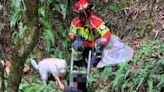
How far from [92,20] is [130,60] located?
92 cm

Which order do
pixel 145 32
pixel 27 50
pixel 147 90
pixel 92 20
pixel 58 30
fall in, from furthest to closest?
1. pixel 58 30
2. pixel 145 32
3. pixel 92 20
4. pixel 147 90
5. pixel 27 50

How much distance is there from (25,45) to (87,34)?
4315 mm

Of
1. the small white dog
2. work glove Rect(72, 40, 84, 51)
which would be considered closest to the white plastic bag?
work glove Rect(72, 40, 84, 51)

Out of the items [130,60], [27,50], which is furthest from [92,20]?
[27,50]

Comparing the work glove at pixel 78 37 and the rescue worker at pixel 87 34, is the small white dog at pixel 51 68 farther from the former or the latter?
the work glove at pixel 78 37

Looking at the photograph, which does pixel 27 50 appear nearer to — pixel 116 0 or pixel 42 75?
pixel 42 75

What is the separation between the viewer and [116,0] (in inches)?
307

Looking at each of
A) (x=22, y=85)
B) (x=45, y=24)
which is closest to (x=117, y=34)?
(x=45, y=24)

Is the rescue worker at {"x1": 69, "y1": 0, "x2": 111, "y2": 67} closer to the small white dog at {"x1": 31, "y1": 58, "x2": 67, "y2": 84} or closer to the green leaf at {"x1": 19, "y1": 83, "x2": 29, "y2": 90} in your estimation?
the small white dog at {"x1": 31, "y1": 58, "x2": 67, "y2": 84}

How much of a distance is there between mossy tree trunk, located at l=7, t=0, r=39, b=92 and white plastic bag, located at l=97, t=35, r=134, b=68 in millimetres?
4189

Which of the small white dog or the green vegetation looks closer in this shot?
the green vegetation

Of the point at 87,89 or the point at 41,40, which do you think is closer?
the point at 87,89

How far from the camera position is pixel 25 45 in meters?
2.40

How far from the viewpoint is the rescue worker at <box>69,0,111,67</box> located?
6555mm
